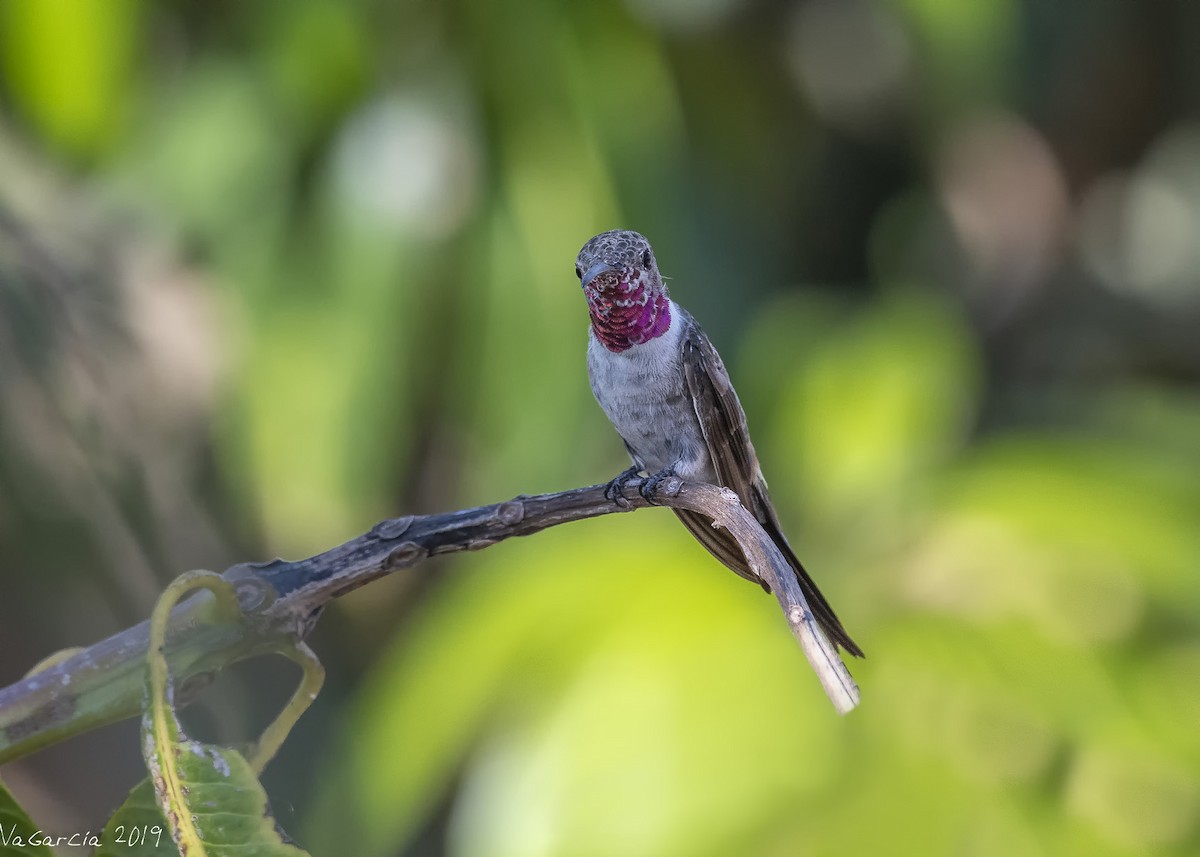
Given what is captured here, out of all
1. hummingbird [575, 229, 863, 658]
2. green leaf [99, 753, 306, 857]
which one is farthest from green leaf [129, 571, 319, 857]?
hummingbird [575, 229, 863, 658]

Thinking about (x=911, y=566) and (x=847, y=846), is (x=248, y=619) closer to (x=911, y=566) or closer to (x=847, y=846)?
(x=847, y=846)

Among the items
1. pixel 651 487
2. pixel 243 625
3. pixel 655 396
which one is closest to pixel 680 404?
pixel 655 396

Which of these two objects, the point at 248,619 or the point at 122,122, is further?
the point at 122,122

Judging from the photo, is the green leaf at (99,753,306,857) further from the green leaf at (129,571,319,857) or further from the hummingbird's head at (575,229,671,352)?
the hummingbird's head at (575,229,671,352)

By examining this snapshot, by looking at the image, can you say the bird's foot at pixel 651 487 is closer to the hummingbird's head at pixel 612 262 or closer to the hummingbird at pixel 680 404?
the hummingbird at pixel 680 404

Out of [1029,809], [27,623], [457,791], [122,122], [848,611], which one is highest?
[122,122]

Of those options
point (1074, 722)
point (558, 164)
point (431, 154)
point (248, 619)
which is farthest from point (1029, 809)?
point (431, 154)

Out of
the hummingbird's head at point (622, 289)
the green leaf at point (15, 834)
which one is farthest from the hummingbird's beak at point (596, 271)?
the green leaf at point (15, 834)
